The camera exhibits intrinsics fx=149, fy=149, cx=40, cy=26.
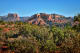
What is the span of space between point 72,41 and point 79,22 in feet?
22.8

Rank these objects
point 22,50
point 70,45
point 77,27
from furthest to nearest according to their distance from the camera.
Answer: point 77,27 → point 70,45 → point 22,50

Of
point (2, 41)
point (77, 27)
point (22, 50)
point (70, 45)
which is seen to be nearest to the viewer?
point (22, 50)

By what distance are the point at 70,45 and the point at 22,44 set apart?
3.29 meters

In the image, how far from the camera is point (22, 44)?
32.0 feet

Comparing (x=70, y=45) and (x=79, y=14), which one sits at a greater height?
(x=79, y=14)

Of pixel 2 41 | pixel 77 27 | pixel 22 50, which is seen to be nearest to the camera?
pixel 22 50

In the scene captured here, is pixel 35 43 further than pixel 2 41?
No

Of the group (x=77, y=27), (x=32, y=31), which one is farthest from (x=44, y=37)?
(x=77, y=27)

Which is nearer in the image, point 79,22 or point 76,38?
point 76,38

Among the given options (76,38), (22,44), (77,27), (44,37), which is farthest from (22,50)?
(77,27)

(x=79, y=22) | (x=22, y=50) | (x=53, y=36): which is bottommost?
(x=22, y=50)

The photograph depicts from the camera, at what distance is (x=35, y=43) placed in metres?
9.70

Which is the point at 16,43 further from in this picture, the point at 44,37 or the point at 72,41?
the point at 72,41

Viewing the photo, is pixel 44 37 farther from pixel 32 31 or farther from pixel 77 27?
pixel 77 27
